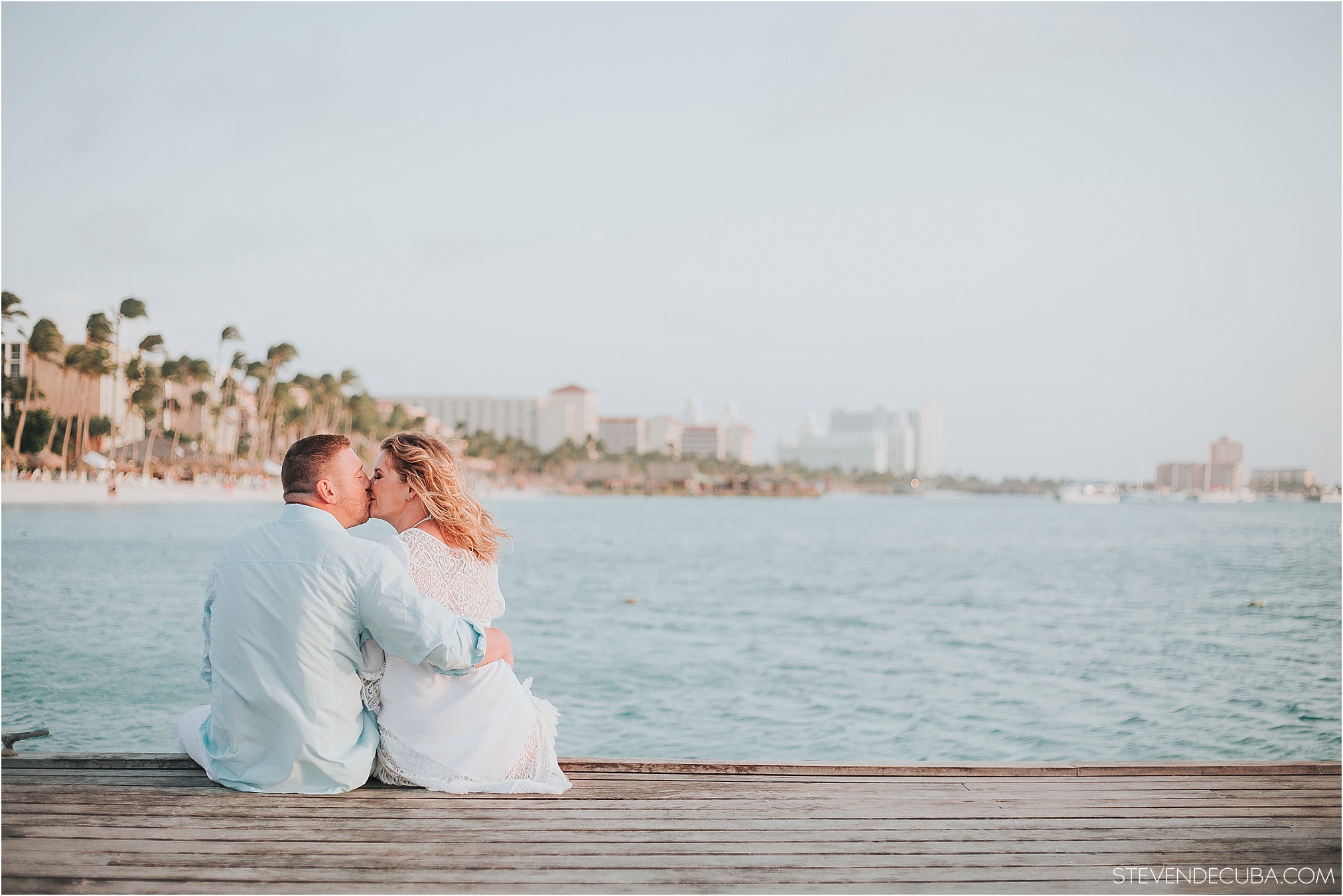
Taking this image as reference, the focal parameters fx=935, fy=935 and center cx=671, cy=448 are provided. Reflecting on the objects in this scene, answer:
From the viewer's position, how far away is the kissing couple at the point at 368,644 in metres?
3.16

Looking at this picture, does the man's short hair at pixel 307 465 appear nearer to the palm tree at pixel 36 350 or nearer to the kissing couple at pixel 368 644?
the kissing couple at pixel 368 644

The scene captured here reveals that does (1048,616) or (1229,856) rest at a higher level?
(1229,856)

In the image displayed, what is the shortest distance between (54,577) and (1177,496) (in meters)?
169

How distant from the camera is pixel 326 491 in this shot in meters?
3.30

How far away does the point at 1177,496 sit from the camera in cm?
15875

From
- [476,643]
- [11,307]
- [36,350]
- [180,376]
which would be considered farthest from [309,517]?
[180,376]

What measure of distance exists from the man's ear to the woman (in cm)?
16

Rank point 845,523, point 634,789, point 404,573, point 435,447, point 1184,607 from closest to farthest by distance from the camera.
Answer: point 404,573 → point 435,447 → point 634,789 → point 1184,607 → point 845,523

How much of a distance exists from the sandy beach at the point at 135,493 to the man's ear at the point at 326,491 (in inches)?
1817

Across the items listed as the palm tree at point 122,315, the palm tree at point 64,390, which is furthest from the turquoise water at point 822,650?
the palm tree at point 122,315

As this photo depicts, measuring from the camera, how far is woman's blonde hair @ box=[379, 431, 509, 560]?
333cm

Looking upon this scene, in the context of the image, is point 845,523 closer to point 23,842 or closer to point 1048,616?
point 1048,616

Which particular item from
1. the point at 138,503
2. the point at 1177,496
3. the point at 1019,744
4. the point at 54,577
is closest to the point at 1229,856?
the point at 1019,744

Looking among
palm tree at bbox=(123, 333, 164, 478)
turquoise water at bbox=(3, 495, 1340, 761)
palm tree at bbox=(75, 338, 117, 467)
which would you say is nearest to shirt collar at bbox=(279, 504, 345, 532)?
turquoise water at bbox=(3, 495, 1340, 761)
